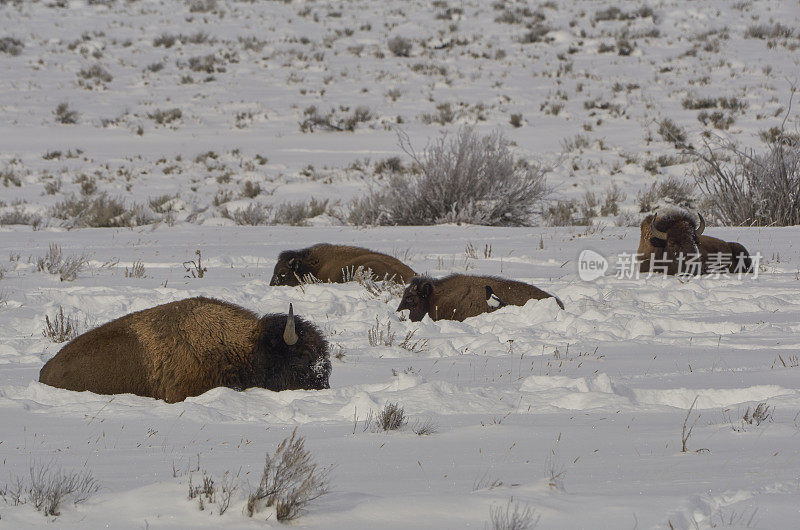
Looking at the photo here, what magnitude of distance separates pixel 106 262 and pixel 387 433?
820 centimetres

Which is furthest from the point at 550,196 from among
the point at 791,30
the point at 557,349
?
the point at 791,30

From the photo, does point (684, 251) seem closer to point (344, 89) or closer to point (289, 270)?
point (289, 270)

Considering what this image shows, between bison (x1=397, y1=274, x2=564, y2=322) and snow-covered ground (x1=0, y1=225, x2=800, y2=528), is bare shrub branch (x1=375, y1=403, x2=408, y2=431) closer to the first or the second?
snow-covered ground (x1=0, y1=225, x2=800, y2=528)

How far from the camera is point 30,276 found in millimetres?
9961

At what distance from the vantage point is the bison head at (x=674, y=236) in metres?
10.6

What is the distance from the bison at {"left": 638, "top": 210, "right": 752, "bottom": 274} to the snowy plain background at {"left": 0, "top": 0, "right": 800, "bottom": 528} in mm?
488

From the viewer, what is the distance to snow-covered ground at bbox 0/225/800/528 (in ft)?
8.61

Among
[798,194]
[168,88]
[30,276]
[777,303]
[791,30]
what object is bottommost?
[30,276]

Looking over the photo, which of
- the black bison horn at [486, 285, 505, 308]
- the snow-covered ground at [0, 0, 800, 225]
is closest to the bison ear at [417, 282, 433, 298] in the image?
the black bison horn at [486, 285, 505, 308]

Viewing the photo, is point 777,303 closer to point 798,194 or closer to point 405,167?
point 798,194

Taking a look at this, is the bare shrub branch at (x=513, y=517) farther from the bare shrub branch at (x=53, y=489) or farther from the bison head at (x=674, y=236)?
the bison head at (x=674, y=236)

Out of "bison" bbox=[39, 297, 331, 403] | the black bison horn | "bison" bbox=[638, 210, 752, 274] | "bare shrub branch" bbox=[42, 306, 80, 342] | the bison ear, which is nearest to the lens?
"bison" bbox=[39, 297, 331, 403]

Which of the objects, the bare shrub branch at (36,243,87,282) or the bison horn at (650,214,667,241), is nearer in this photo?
the bare shrub branch at (36,243,87,282)

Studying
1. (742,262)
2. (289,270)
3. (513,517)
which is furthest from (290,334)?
(742,262)
